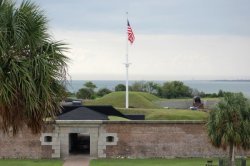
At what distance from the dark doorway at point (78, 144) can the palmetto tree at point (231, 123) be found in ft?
30.7

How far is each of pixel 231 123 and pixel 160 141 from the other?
704 centimetres

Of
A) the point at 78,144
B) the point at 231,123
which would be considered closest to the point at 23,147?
the point at 78,144

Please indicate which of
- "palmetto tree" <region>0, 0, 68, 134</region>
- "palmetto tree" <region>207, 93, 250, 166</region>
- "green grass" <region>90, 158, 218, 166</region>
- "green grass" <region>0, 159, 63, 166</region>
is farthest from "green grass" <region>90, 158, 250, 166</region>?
"palmetto tree" <region>0, 0, 68, 134</region>

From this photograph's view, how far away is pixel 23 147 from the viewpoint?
26031mm

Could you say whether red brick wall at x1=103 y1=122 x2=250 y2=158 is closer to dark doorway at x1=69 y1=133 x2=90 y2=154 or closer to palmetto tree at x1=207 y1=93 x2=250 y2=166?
dark doorway at x1=69 y1=133 x2=90 y2=154

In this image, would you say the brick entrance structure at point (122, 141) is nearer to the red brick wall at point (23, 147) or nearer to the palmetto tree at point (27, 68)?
the red brick wall at point (23, 147)

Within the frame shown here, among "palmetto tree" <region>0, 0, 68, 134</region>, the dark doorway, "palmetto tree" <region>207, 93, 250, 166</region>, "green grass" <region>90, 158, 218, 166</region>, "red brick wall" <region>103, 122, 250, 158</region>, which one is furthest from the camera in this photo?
the dark doorway

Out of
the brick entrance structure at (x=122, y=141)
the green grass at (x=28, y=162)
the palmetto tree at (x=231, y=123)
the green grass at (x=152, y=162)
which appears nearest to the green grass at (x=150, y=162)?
the green grass at (x=152, y=162)

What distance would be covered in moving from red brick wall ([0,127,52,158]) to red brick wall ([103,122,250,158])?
3.29 meters

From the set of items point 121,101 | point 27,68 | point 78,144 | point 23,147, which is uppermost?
point 27,68

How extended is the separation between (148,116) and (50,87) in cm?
2171

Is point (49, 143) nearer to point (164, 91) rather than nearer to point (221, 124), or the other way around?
point (221, 124)

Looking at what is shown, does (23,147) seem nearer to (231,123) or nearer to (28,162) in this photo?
(28,162)

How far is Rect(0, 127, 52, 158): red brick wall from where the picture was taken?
26.0 meters
